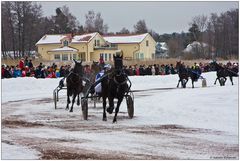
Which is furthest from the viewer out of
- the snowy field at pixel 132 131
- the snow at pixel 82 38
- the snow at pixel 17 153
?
the snow at pixel 82 38

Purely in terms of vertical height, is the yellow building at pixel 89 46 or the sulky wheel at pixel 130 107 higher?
the yellow building at pixel 89 46

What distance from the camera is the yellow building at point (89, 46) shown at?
243 ft

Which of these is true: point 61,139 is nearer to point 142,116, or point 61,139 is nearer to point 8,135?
point 8,135

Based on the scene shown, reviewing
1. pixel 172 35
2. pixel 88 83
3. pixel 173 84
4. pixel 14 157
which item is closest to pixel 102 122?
pixel 88 83

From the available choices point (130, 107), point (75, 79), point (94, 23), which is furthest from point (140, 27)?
point (130, 107)

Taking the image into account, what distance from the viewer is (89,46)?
75.4 m

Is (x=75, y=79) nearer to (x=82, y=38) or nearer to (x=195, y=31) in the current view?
(x=82, y=38)

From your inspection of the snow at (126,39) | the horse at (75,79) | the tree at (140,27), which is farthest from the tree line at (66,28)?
the horse at (75,79)

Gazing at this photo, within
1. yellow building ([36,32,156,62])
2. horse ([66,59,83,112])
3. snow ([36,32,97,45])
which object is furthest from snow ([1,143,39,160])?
snow ([36,32,97,45])

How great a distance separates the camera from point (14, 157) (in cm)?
920

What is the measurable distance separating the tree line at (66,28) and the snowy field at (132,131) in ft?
102

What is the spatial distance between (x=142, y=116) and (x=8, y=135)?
491 centimetres

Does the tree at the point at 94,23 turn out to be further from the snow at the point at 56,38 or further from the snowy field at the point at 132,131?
the snowy field at the point at 132,131

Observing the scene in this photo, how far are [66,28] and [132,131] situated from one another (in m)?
82.1
